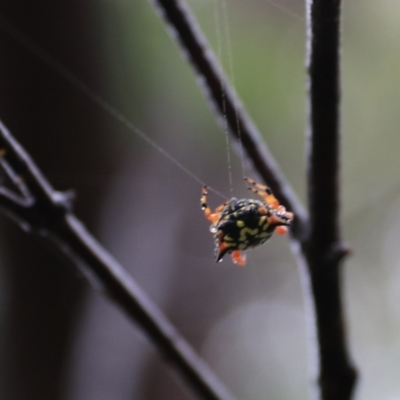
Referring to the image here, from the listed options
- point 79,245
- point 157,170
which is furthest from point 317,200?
point 157,170

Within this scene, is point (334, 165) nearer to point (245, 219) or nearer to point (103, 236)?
point (245, 219)

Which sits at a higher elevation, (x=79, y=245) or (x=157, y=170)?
(x=157, y=170)

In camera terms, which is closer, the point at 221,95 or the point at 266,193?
the point at 221,95

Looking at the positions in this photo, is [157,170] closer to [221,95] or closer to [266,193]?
[266,193]

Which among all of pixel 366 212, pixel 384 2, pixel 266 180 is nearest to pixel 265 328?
pixel 366 212

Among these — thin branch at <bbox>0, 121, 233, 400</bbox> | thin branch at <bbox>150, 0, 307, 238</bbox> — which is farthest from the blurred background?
thin branch at <bbox>150, 0, 307, 238</bbox>

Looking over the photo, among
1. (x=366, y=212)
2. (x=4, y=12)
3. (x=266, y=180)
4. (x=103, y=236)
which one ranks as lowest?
(x=266, y=180)

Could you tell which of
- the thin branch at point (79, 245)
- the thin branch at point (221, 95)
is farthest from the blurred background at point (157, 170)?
the thin branch at point (221, 95)
